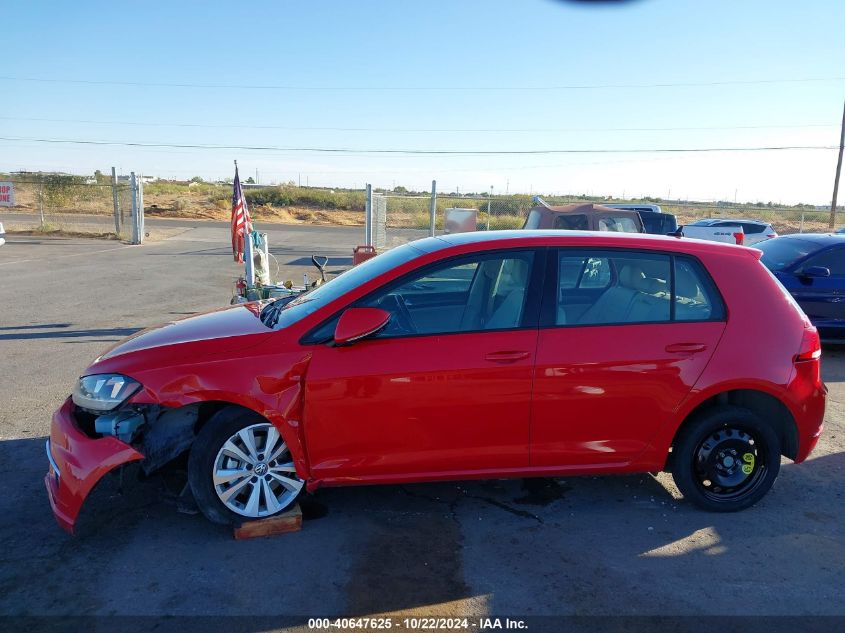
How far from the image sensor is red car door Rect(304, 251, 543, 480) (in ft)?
12.5

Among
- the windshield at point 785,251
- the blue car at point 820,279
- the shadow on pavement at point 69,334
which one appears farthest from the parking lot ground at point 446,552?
the windshield at point 785,251

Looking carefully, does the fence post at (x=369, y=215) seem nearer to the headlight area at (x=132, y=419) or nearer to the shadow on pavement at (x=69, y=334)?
the shadow on pavement at (x=69, y=334)

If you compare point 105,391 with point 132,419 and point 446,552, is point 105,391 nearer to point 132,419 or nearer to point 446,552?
point 132,419

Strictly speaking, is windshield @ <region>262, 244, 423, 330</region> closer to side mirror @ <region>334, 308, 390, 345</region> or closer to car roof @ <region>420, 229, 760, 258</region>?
car roof @ <region>420, 229, 760, 258</region>

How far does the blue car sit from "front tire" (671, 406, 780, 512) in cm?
526

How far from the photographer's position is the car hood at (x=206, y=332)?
12.8ft

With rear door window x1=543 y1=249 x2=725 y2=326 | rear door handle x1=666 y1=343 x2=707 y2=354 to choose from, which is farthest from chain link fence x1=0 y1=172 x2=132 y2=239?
rear door handle x1=666 y1=343 x2=707 y2=354

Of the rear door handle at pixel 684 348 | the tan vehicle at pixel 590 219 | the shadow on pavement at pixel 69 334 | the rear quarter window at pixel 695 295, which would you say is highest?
the tan vehicle at pixel 590 219

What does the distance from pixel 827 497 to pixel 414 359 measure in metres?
3.08

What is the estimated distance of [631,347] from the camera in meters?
4.01

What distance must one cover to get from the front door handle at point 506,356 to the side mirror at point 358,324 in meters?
0.63

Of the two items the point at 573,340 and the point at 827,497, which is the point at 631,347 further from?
the point at 827,497

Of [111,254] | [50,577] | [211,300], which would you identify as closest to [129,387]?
[50,577]

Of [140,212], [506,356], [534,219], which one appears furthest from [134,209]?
[506,356]
